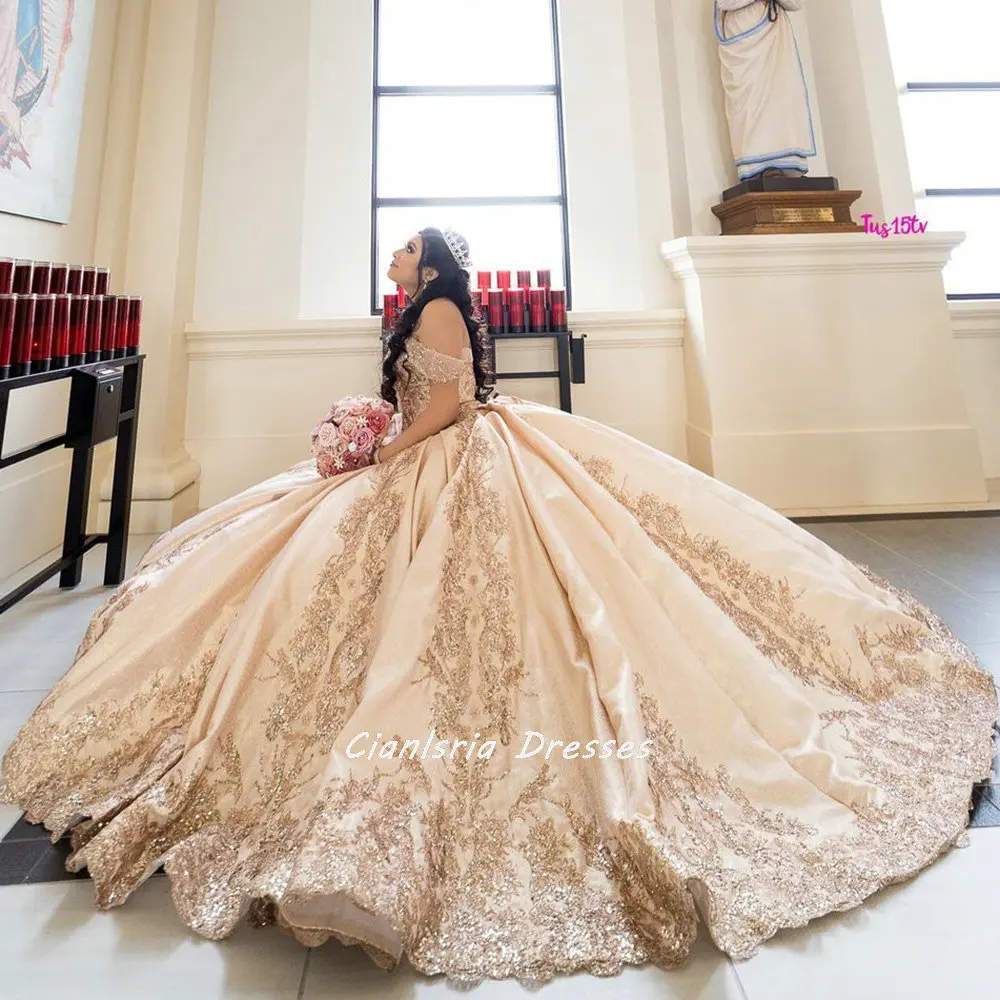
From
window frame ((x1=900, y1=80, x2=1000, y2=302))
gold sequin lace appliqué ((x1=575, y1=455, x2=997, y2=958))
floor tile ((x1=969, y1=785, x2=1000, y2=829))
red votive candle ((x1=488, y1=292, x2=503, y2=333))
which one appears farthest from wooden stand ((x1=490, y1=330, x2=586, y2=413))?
window frame ((x1=900, y1=80, x2=1000, y2=302))

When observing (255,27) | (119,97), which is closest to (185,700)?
(119,97)

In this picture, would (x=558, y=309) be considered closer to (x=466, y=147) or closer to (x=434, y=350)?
(x=466, y=147)

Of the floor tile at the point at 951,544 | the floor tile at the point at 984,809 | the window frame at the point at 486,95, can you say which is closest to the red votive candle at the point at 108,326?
the window frame at the point at 486,95

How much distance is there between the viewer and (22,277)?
1.74m

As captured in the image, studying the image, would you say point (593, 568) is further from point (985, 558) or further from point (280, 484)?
point (985, 558)

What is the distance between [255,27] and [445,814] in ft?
16.6

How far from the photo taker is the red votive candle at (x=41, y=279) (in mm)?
1817

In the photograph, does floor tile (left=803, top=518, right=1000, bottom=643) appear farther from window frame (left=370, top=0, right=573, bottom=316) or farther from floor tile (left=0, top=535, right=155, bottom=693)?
floor tile (left=0, top=535, right=155, bottom=693)

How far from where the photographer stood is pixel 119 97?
11.0ft

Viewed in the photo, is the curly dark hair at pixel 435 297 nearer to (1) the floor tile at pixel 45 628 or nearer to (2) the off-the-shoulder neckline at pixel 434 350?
(2) the off-the-shoulder neckline at pixel 434 350

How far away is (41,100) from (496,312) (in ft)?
7.53

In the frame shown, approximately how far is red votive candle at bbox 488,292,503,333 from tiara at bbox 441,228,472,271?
1733 mm

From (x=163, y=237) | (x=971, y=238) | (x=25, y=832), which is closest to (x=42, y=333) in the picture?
(x=25, y=832)

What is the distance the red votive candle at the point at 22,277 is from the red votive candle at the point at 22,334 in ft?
0.14
